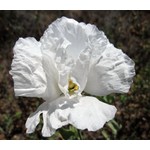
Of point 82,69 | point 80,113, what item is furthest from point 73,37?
point 80,113

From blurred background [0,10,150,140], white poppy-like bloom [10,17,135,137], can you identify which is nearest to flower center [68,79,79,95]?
white poppy-like bloom [10,17,135,137]

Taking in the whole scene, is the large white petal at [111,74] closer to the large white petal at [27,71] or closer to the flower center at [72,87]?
the flower center at [72,87]

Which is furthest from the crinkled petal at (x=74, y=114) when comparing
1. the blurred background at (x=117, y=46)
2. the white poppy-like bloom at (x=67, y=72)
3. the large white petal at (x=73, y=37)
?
the blurred background at (x=117, y=46)

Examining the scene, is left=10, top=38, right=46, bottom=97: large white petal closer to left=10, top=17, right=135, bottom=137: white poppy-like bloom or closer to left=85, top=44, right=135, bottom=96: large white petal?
left=10, top=17, right=135, bottom=137: white poppy-like bloom

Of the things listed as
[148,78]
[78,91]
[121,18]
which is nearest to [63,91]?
[78,91]

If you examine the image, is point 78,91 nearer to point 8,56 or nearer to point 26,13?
point 8,56

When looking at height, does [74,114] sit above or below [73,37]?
below

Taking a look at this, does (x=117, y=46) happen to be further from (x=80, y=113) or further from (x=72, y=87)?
(x=80, y=113)
